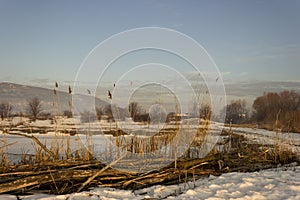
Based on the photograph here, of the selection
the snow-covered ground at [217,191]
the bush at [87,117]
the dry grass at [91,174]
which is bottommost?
the snow-covered ground at [217,191]

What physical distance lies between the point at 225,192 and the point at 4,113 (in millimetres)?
4043

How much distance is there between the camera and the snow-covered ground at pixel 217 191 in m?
2.82

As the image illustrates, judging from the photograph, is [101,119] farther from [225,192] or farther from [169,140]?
[225,192]

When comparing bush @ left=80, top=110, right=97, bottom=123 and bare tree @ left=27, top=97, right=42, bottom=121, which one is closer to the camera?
bush @ left=80, top=110, right=97, bottom=123

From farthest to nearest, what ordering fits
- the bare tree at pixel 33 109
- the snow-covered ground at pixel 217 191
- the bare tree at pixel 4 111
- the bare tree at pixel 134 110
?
1. the bare tree at pixel 33 109
2. the bare tree at pixel 134 110
3. the bare tree at pixel 4 111
4. the snow-covered ground at pixel 217 191

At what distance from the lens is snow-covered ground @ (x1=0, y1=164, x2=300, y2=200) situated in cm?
282

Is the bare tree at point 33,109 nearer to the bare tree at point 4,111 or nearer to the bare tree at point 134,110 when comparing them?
the bare tree at point 4,111

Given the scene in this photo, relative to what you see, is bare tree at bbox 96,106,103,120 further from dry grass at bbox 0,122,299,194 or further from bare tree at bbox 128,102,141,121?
dry grass at bbox 0,122,299,194

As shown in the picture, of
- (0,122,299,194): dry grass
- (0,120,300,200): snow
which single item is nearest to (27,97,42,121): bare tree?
(0,122,299,194): dry grass

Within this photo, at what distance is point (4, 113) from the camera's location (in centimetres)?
493

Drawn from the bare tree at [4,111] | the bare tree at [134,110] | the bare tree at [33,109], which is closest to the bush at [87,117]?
the bare tree at [134,110]

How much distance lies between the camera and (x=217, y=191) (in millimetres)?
2990

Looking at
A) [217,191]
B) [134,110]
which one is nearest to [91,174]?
[217,191]

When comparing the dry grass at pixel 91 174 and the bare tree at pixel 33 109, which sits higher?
the bare tree at pixel 33 109
